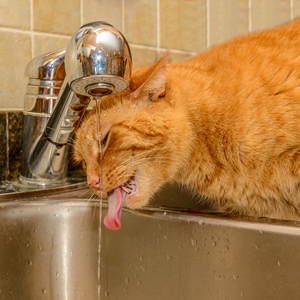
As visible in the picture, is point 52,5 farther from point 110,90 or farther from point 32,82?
point 110,90

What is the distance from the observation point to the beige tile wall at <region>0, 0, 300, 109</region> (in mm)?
1149

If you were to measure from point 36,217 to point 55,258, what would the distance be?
120 millimetres

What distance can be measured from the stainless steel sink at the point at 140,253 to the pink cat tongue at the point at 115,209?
28mm

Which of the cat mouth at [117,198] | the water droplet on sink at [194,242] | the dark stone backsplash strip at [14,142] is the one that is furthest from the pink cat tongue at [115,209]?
the dark stone backsplash strip at [14,142]

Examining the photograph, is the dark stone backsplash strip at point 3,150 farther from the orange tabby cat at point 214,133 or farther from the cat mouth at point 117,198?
the cat mouth at point 117,198

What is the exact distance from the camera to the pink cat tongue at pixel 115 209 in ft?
2.90

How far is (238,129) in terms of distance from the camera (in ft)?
2.93

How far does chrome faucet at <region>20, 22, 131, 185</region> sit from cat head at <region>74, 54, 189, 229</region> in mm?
84

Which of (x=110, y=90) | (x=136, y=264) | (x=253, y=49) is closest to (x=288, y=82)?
(x=253, y=49)

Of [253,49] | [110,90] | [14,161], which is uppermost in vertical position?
[253,49]

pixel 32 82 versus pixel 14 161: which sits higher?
pixel 32 82

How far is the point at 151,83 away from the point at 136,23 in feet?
2.07

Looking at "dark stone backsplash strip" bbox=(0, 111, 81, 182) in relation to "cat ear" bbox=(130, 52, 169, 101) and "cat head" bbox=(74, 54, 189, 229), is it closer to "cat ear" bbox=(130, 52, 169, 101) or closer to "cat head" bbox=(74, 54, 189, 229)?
"cat head" bbox=(74, 54, 189, 229)

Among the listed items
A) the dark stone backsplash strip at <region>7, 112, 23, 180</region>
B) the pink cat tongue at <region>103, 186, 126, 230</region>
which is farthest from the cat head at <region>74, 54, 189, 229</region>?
the dark stone backsplash strip at <region>7, 112, 23, 180</region>
